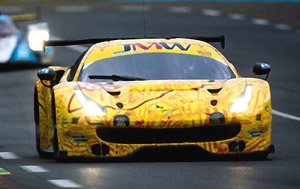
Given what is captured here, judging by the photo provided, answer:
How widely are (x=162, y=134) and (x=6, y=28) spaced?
16.3 metres

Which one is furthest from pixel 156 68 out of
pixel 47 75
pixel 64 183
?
pixel 64 183

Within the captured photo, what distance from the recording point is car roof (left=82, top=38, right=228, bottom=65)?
607 inches

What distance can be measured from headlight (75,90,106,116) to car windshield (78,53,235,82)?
781mm

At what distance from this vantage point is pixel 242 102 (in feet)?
46.3

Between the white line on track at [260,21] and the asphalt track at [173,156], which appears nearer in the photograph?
the asphalt track at [173,156]

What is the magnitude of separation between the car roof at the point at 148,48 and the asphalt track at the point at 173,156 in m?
1.16

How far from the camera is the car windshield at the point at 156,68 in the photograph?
587 inches

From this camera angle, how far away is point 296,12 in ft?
137

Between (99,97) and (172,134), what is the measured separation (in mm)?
760

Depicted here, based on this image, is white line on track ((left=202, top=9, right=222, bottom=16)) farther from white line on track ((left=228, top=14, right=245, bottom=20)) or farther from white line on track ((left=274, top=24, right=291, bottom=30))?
white line on track ((left=274, top=24, right=291, bottom=30))

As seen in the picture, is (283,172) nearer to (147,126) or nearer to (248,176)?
(248,176)

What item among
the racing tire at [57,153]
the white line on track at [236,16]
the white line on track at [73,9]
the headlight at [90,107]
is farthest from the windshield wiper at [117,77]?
the white line on track at [73,9]

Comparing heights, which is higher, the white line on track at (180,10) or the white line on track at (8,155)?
the white line on track at (8,155)

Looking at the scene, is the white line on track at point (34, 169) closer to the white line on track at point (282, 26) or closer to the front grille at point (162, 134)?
the front grille at point (162, 134)
